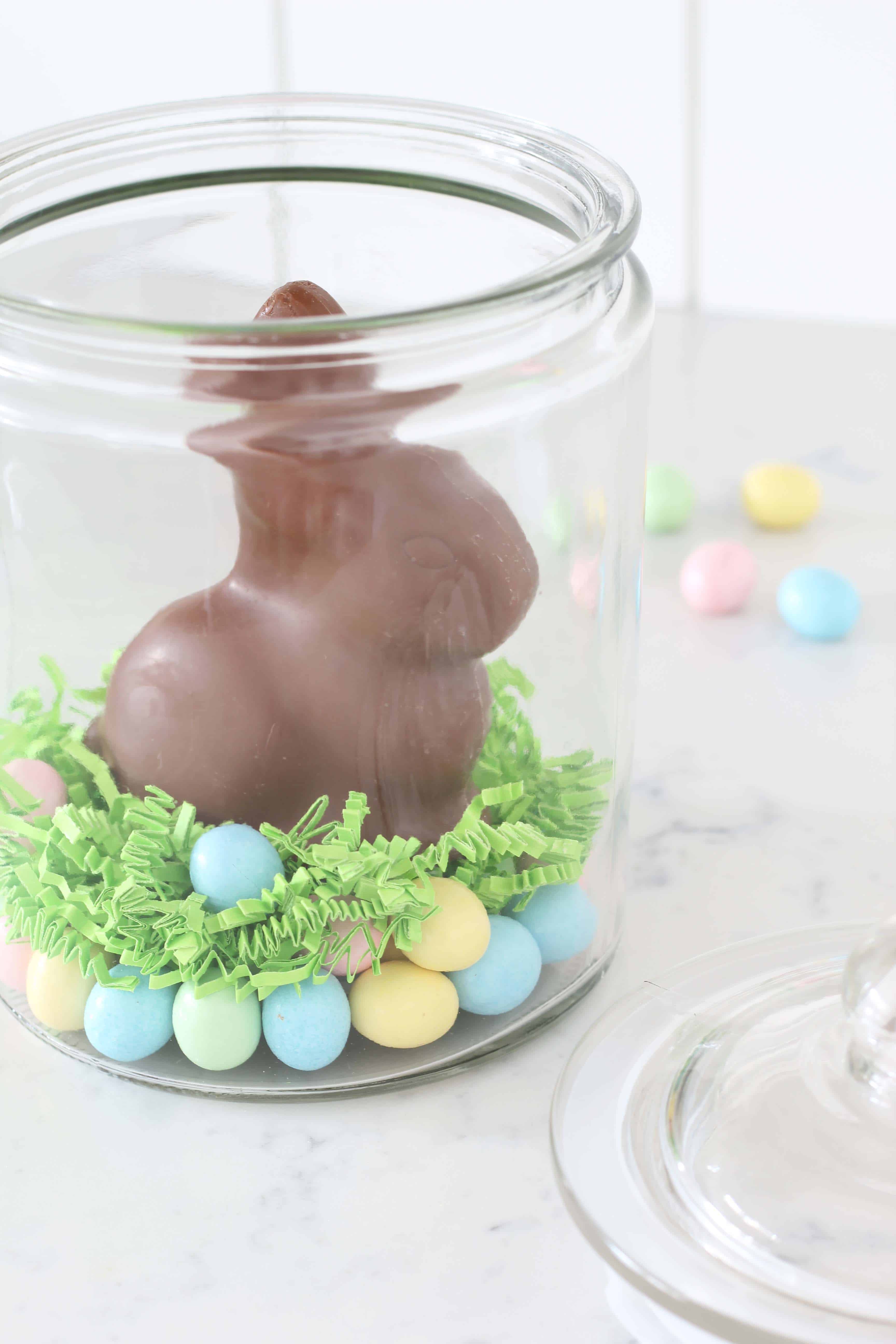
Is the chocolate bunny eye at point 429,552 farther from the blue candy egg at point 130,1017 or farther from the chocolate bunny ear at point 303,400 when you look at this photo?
the blue candy egg at point 130,1017

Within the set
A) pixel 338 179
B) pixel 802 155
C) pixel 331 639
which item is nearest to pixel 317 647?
pixel 331 639

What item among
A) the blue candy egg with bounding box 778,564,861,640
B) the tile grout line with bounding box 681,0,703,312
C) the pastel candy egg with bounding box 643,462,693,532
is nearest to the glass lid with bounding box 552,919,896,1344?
the blue candy egg with bounding box 778,564,861,640

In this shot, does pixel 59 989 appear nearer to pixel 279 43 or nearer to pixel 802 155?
pixel 802 155

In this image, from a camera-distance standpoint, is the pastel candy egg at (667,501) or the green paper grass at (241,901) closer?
the green paper grass at (241,901)

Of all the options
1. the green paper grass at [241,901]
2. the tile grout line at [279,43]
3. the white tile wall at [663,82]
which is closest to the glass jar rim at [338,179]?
the green paper grass at [241,901]

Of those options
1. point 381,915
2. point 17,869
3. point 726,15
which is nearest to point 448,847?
point 381,915

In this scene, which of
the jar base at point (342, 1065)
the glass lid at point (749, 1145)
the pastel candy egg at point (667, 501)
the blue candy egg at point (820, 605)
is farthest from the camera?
the pastel candy egg at point (667, 501)

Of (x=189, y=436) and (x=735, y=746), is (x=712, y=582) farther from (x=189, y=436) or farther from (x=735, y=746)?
(x=189, y=436)
